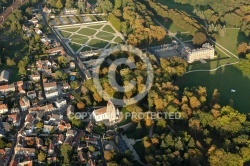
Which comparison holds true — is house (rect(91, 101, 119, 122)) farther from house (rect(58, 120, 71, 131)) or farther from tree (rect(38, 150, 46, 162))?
tree (rect(38, 150, 46, 162))

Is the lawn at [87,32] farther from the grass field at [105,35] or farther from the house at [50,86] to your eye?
the house at [50,86]

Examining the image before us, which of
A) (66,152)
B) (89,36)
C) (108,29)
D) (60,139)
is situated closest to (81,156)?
(66,152)

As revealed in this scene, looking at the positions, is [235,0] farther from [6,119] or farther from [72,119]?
[6,119]

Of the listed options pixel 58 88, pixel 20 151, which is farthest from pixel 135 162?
pixel 58 88

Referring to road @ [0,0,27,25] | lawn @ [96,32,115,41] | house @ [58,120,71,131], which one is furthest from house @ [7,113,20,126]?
road @ [0,0,27,25]

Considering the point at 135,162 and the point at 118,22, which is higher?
the point at 118,22

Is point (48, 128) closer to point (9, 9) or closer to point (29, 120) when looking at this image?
point (29, 120)
